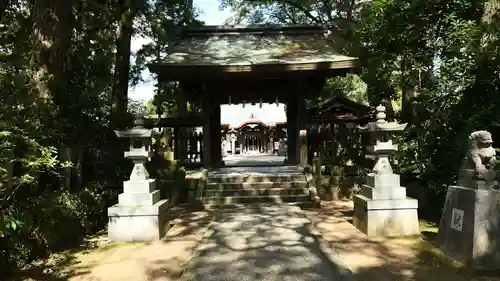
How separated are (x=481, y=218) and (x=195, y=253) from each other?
153 inches

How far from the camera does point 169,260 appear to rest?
18.6ft

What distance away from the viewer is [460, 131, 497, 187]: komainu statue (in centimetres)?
511

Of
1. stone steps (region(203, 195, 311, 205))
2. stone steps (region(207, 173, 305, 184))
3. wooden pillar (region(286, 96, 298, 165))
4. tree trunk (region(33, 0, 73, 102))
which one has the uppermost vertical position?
tree trunk (region(33, 0, 73, 102))

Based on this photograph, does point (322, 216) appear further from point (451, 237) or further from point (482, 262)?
point (482, 262)

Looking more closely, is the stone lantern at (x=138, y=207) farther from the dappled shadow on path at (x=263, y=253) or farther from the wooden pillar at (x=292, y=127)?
the wooden pillar at (x=292, y=127)

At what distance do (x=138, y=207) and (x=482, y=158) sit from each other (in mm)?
5435

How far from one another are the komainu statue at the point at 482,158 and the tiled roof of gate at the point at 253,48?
5430 millimetres

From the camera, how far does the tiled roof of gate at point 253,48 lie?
10.5m

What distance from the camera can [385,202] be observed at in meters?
6.93

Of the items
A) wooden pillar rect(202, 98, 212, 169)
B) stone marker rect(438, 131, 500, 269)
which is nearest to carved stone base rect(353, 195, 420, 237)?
stone marker rect(438, 131, 500, 269)

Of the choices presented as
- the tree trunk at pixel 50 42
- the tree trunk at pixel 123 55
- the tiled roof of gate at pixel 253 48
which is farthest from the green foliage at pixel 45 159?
the tiled roof of gate at pixel 253 48

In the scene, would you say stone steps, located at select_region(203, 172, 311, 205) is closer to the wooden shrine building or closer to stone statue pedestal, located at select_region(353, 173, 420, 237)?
the wooden shrine building

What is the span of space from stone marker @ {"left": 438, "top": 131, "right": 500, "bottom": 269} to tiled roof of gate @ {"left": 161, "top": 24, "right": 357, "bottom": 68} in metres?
5.50

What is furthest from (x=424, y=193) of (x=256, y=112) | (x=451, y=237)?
(x=256, y=112)
